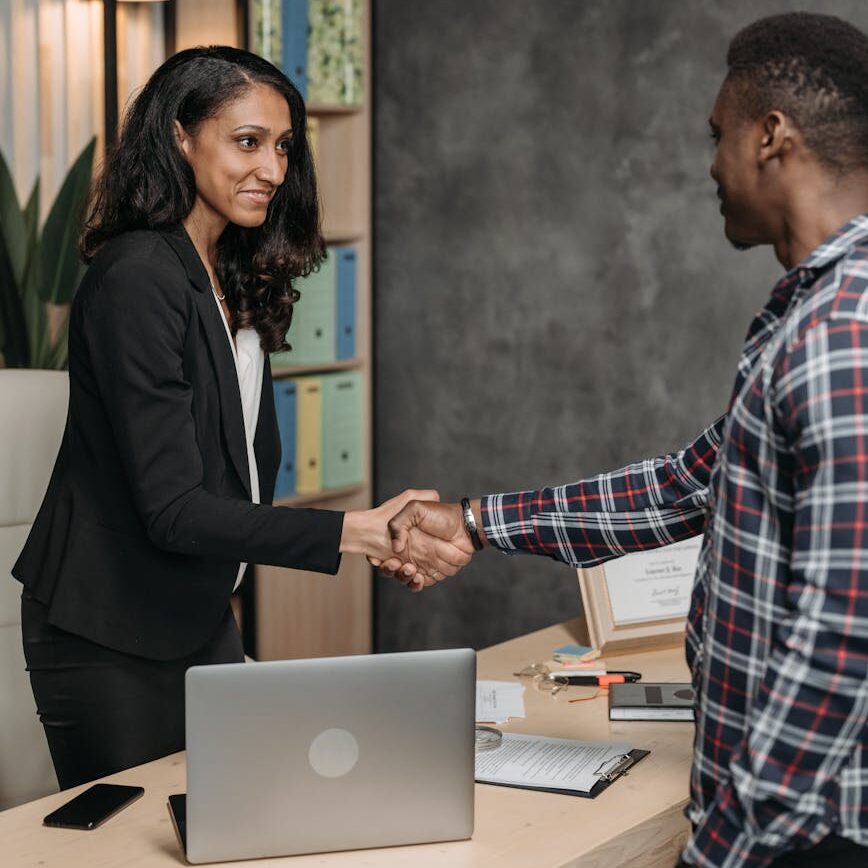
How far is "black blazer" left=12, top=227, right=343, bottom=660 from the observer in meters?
1.85

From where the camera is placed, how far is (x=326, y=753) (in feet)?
4.67

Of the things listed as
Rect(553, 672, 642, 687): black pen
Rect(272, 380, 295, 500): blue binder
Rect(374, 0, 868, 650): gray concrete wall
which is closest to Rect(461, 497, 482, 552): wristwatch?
Rect(553, 672, 642, 687): black pen

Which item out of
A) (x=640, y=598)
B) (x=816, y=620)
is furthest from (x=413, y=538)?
(x=816, y=620)

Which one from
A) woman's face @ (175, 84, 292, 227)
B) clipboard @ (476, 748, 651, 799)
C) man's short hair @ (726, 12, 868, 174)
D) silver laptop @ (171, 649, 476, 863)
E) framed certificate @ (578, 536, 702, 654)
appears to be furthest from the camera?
framed certificate @ (578, 536, 702, 654)

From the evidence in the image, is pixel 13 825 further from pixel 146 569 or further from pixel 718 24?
pixel 718 24

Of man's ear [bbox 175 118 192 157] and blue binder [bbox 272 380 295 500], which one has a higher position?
man's ear [bbox 175 118 192 157]

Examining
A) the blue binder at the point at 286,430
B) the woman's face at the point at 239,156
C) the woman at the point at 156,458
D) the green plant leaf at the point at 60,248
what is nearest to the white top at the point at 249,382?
the woman at the point at 156,458

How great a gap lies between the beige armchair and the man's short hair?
1.39m

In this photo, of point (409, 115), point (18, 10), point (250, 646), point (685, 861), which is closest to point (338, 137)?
point (409, 115)

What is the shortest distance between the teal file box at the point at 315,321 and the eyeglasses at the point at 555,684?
68.6 inches

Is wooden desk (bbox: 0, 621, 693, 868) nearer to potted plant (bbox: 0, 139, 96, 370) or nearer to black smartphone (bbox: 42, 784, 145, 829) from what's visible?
black smartphone (bbox: 42, 784, 145, 829)

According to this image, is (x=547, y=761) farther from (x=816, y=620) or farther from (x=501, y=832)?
(x=816, y=620)

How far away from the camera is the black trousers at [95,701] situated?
193 centimetres

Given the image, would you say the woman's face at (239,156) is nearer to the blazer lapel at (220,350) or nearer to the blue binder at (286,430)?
the blazer lapel at (220,350)
